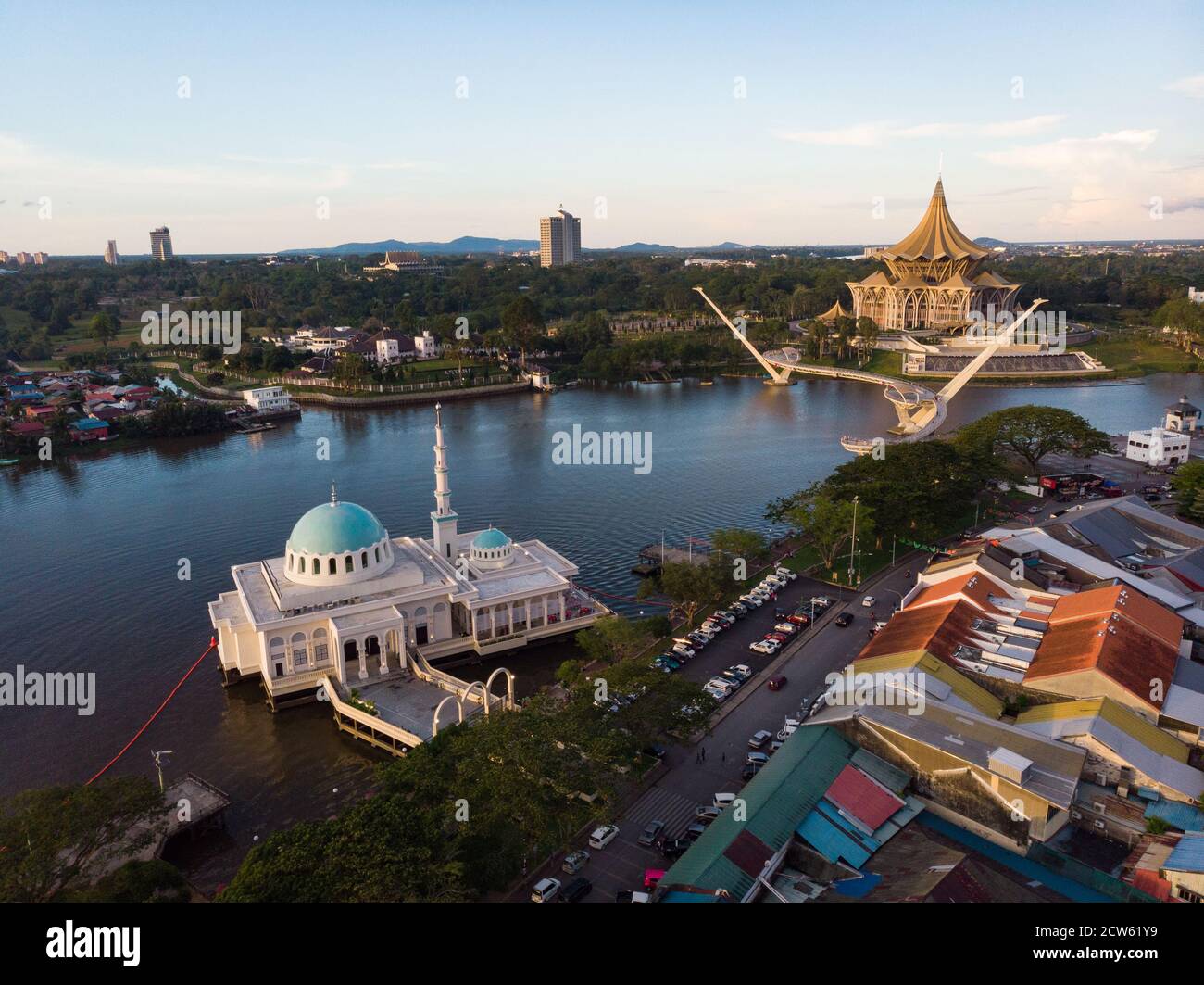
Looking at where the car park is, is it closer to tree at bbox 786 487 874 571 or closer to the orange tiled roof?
the orange tiled roof

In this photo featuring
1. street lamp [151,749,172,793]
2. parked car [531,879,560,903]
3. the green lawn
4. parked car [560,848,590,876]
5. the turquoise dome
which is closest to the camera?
parked car [531,879,560,903]

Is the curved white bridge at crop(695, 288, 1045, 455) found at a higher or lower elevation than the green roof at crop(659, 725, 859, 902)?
higher

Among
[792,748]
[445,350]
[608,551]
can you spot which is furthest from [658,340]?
[792,748]

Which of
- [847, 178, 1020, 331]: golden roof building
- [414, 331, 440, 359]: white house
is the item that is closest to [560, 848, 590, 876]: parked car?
[414, 331, 440, 359]: white house

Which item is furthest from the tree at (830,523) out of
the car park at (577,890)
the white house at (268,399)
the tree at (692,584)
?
the white house at (268,399)

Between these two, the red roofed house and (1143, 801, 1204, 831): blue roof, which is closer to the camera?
(1143, 801, 1204, 831): blue roof

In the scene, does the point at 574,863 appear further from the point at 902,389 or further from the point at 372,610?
the point at 902,389
